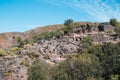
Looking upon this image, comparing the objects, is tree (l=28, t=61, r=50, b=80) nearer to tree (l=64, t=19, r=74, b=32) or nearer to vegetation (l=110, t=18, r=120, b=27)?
tree (l=64, t=19, r=74, b=32)

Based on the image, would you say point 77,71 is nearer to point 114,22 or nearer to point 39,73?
point 39,73

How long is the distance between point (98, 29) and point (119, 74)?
5045 cm

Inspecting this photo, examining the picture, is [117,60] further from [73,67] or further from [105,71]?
[73,67]

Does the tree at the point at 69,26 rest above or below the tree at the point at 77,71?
above

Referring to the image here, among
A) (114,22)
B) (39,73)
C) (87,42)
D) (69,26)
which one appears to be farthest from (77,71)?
(114,22)

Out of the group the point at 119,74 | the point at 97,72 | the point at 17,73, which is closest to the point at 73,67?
the point at 97,72

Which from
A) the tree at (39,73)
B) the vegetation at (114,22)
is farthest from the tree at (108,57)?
the vegetation at (114,22)

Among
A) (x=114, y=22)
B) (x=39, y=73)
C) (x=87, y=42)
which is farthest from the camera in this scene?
(x=114, y=22)

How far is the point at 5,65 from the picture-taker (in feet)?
234

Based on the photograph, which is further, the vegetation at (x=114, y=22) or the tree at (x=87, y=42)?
the vegetation at (x=114, y=22)

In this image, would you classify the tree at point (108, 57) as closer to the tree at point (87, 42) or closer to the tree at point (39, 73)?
the tree at point (87, 42)

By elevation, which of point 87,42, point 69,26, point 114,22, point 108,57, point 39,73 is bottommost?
point 39,73

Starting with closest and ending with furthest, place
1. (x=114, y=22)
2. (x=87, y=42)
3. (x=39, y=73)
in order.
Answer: (x=39, y=73) < (x=87, y=42) < (x=114, y=22)

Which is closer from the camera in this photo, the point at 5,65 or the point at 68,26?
the point at 5,65
